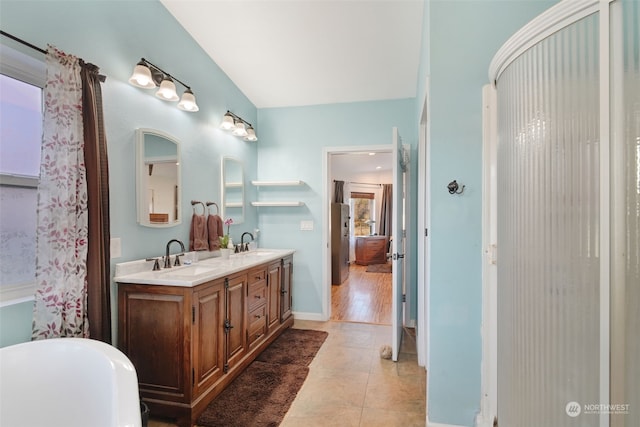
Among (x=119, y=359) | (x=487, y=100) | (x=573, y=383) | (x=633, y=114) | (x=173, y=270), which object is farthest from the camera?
(x=173, y=270)

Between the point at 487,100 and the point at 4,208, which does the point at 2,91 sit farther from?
the point at 487,100

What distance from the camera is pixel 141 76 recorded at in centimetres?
200

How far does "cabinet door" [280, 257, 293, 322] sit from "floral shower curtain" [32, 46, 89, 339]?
201 cm

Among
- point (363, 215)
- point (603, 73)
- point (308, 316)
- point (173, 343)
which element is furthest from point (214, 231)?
point (363, 215)

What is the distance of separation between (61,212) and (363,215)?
25.3ft

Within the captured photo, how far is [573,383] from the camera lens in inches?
35.3

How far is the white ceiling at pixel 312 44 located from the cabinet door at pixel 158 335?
7.27 ft

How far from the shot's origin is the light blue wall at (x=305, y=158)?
371 centimetres

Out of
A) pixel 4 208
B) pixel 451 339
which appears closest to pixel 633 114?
pixel 451 339

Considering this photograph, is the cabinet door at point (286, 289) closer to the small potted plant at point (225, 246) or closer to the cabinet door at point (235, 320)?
the small potted plant at point (225, 246)

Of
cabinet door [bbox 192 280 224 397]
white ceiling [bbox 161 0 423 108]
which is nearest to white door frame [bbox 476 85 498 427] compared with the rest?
white ceiling [bbox 161 0 423 108]

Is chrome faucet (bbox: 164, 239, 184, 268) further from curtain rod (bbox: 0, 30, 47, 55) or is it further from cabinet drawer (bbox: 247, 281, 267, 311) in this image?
curtain rod (bbox: 0, 30, 47, 55)

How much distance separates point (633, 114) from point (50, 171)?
227 cm

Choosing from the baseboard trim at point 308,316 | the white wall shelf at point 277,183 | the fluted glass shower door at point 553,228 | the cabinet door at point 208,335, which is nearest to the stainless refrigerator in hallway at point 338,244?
the baseboard trim at point 308,316
